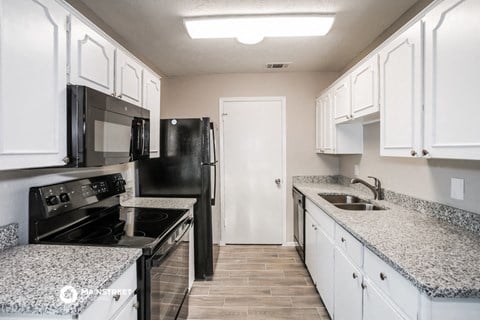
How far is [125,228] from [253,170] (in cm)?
237

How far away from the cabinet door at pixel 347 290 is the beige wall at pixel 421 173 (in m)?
0.74

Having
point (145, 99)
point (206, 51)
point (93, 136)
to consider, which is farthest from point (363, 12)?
point (93, 136)

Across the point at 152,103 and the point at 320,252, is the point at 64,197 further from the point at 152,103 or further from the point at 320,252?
the point at 320,252

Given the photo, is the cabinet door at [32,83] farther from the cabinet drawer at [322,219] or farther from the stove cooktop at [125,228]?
the cabinet drawer at [322,219]

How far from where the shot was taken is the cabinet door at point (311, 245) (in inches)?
102

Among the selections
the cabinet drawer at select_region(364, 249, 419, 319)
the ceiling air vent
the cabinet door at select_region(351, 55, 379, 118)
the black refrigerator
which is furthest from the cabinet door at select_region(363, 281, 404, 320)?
the ceiling air vent

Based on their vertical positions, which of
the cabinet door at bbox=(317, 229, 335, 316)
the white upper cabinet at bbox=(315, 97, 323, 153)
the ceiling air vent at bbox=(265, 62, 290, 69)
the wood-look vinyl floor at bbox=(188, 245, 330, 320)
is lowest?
the wood-look vinyl floor at bbox=(188, 245, 330, 320)

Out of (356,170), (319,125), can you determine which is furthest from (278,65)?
(356,170)

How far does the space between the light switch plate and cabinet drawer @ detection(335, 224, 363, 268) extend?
26.4 inches

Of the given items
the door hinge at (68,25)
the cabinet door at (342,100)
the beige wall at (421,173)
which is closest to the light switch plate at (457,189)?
the beige wall at (421,173)

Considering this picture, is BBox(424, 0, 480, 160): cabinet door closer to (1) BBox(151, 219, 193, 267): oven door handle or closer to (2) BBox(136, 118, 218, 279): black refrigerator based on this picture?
(1) BBox(151, 219, 193, 267): oven door handle

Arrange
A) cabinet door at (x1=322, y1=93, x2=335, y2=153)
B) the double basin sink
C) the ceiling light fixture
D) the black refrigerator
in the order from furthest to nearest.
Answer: cabinet door at (x1=322, y1=93, x2=335, y2=153), the black refrigerator, the double basin sink, the ceiling light fixture

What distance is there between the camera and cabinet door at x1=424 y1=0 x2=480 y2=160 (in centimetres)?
115

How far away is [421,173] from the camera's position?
2.01 m
